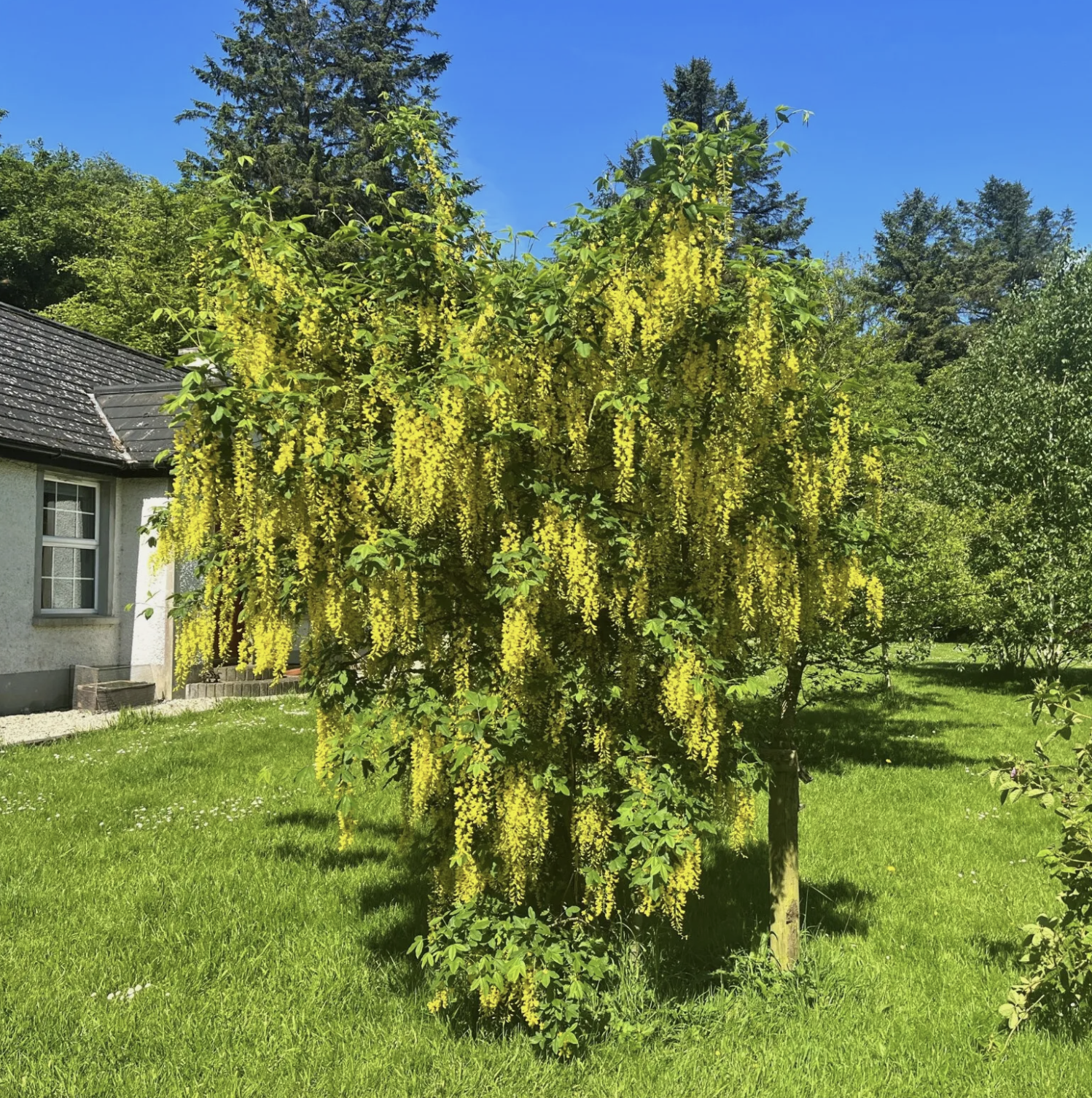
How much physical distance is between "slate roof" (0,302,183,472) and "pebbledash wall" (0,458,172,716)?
1.52 feet

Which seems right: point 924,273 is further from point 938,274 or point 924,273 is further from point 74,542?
point 74,542

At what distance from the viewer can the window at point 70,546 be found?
12.5 m

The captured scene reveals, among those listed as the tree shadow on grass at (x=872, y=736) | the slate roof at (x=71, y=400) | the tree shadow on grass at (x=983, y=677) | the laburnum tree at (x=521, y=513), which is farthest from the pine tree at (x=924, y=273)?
the laburnum tree at (x=521, y=513)

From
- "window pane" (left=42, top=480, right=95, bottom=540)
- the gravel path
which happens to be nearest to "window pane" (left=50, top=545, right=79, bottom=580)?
"window pane" (left=42, top=480, right=95, bottom=540)

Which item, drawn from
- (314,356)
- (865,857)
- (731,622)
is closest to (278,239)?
(314,356)

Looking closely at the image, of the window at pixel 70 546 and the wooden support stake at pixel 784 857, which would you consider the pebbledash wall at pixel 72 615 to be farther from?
the wooden support stake at pixel 784 857

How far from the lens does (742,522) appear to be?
158 inches

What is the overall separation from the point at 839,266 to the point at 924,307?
1215 inches

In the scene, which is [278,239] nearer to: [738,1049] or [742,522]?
[742,522]

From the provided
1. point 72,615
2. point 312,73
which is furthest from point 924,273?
point 72,615

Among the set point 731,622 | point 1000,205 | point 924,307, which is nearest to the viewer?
point 731,622

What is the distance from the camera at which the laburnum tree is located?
A: 3609 mm

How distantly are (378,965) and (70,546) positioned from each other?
1069 cm

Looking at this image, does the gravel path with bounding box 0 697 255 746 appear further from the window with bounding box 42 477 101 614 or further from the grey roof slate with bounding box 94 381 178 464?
the grey roof slate with bounding box 94 381 178 464
